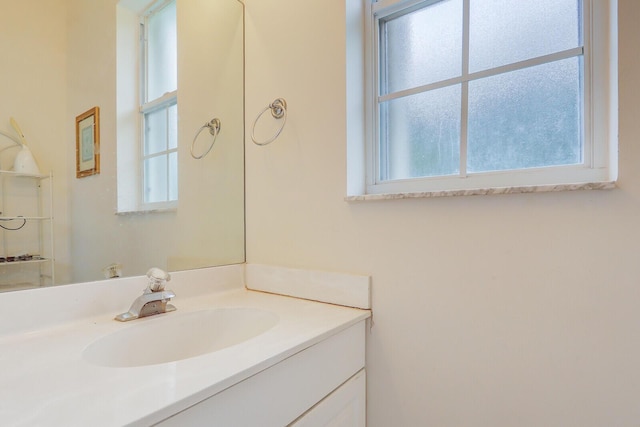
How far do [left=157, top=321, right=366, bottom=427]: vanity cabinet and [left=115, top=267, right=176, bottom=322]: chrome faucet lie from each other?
453 millimetres

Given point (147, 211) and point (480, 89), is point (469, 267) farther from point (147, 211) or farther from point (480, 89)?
point (147, 211)

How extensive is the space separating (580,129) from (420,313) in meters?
0.61

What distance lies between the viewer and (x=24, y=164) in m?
0.91

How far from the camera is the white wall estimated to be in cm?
65

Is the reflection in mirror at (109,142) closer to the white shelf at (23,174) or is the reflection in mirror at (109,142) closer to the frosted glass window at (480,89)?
the white shelf at (23,174)

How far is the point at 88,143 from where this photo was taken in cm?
108

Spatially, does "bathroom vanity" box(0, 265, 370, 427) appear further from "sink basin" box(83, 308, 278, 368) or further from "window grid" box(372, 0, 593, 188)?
"window grid" box(372, 0, 593, 188)

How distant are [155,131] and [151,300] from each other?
0.73 metres

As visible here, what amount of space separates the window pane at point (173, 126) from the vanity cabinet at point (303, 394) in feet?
3.39

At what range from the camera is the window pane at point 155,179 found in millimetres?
1247

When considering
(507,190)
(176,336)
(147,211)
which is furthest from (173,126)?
(507,190)

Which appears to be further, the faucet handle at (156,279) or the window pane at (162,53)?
the window pane at (162,53)

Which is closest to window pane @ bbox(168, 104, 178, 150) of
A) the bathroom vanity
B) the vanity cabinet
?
the bathroom vanity

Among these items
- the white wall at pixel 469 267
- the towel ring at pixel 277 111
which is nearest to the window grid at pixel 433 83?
the white wall at pixel 469 267
